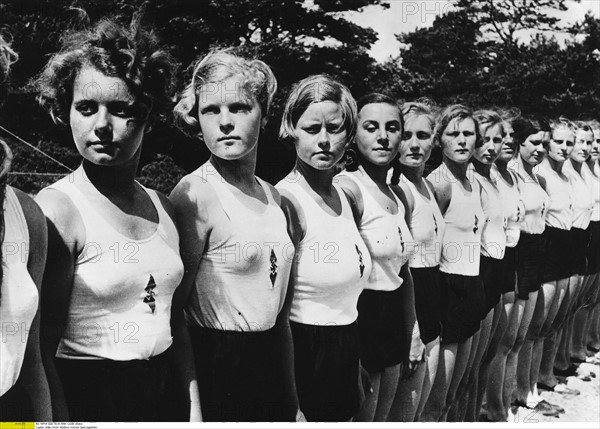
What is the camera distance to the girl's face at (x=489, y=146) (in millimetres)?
3068

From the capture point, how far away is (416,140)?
2633mm

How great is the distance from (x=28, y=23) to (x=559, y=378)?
3.91 metres

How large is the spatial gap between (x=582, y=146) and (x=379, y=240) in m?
2.42

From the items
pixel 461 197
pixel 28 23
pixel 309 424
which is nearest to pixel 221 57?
pixel 28 23

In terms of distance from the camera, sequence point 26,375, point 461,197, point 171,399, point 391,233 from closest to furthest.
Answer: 1. point 26,375
2. point 171,399
3. point 391,233
4. point 461,197

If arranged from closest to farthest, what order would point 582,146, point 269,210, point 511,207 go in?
point 269,210 → point 511,207 → point 582,146

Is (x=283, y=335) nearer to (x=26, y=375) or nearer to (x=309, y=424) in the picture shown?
(x=309, y=424)

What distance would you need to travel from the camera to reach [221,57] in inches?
71.9

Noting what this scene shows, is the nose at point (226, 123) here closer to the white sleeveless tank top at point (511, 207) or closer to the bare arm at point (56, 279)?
the bare arm at point (56, 279)

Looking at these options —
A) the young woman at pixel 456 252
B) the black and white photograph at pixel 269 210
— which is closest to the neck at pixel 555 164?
the black and white photograph at pixel 269 210

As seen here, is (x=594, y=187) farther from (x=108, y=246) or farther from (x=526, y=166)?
(x=108, y=246)

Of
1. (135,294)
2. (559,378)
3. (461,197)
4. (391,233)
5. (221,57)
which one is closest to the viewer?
(135,294)

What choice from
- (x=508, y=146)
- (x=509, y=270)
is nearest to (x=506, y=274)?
(x=509, y=270)

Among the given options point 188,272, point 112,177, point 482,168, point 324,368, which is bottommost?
point 324,368
